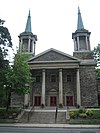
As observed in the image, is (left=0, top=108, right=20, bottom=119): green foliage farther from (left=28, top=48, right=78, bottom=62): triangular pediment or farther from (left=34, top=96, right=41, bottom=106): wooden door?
(left=28, top=48, right=78, bottom=62): triangular pediment

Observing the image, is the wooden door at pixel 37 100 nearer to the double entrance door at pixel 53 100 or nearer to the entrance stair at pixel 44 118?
the double entrance door at pixel 53 100

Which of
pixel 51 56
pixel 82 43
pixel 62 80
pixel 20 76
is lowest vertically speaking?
pixel 20 76

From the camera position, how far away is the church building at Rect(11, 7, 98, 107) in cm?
3393

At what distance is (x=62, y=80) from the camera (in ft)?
118

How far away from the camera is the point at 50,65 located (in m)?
35.0

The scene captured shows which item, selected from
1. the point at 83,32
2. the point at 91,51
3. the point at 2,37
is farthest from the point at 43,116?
the point at 83,32

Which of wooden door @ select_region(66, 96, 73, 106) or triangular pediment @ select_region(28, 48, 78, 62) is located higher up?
triangular pediment @ select_region(28, 48, 78, 62)

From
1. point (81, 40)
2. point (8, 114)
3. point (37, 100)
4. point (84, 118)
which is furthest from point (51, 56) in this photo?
point (84, 118)

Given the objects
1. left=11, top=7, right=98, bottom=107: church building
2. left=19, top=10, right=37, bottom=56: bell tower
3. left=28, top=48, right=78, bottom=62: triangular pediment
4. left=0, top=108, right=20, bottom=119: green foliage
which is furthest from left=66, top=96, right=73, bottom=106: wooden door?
left=19, top=10, right=37, bottom=56: bell tower

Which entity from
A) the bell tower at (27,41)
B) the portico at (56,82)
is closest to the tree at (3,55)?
the portico at (56,82)

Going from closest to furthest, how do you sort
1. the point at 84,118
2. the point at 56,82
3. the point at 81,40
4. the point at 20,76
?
the point at 84,118, the point at 20,76, the point at 56,82, the point at 81,40

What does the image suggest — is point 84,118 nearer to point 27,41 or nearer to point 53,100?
point 53,100

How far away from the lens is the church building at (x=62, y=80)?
1336 inches

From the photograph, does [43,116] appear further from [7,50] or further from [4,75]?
[7,50]
